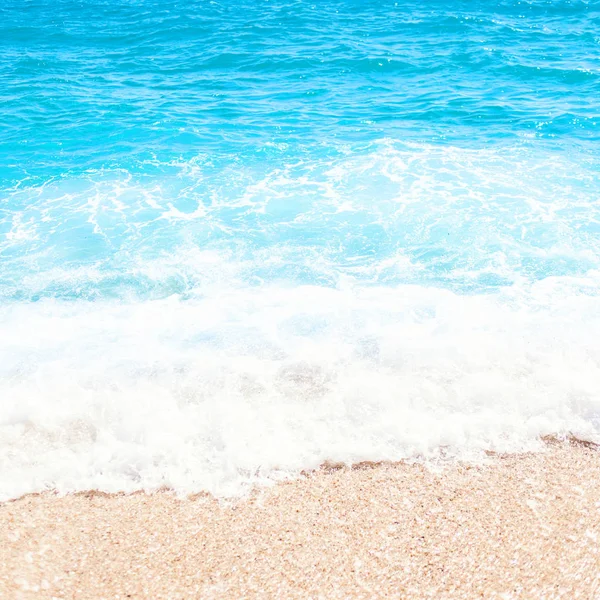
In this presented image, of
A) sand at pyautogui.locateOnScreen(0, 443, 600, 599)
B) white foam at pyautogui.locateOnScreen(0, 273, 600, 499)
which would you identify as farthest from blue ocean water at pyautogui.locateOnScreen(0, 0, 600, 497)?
sand at pyautogui.locateOnScreen(0, 443, 600, 599)

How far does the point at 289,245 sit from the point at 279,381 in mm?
5403

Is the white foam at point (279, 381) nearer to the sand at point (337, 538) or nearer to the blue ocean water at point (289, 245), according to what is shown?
the blue ocean water at point (289, 245)

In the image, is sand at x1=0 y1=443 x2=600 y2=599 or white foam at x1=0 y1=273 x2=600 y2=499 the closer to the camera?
sand at x1=0 y1=443 x2=600 y2=599

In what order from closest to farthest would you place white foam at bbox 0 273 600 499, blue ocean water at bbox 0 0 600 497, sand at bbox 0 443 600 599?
sand at bbox 0 443 600 599, white foam at bbox 0 273 600 499, blue ocean water at bbox 0 0 600 497

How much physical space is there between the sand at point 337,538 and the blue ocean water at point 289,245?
50cm

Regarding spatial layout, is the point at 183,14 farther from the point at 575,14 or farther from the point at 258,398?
the point at 258,398

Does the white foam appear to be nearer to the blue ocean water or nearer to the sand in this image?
the blue ocean water

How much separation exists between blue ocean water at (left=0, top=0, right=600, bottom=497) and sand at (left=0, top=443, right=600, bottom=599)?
497mm

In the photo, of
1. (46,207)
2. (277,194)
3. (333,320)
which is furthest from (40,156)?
(333,320)

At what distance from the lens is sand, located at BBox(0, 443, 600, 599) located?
6.46m

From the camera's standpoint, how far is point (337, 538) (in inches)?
275

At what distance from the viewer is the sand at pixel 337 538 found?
646 cm

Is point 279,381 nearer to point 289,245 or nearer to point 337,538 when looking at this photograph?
point 337,538

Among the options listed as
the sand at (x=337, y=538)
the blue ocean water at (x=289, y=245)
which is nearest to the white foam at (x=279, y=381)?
the blue ocean water at (x=289, y=245)
